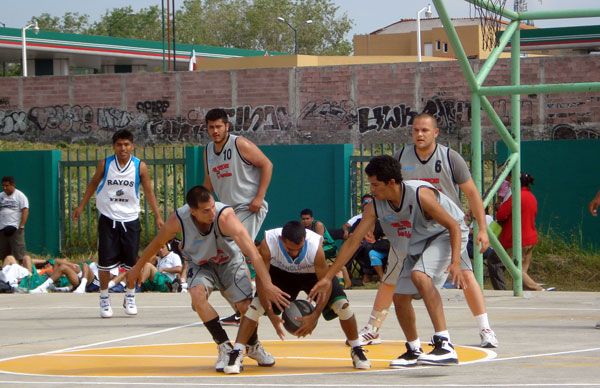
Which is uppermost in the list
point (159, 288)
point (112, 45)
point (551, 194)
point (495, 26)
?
point (112, 45)

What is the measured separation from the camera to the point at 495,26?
14469 millimetres

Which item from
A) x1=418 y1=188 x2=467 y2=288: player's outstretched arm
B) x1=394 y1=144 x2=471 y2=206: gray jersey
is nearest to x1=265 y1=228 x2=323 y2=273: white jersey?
x1=418 y1=188 x2=467 y2=288: player's outstretched arm

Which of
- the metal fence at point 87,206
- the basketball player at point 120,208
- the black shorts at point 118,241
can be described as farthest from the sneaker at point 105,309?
the metal fence at point 87,206

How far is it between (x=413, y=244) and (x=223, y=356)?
1.66 m

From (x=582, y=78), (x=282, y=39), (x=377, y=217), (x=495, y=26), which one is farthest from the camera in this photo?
(x=282, y=39)

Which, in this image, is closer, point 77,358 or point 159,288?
point 77,358

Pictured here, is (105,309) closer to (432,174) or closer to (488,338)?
(432,174)

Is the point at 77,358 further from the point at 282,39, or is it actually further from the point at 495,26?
the point at 282,39

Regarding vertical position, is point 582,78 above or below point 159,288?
above

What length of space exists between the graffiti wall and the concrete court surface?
1598 cm

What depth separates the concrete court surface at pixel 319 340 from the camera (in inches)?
341

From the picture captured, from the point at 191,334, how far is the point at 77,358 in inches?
67.8

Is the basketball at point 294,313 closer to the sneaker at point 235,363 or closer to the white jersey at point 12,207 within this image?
the sneaker at point 235,363

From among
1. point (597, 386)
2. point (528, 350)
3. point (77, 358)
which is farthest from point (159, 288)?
point (597, 386)
